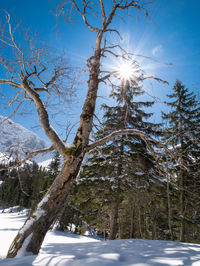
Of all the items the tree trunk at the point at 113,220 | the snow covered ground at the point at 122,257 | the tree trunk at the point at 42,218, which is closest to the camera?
the snow covered ground at the point at 122,257

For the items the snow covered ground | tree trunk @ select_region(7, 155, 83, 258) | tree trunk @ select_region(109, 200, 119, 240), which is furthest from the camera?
tree trunk @ select_region(109, 200, 119, 240)

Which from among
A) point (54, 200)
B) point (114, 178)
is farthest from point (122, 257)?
point (114, 178)

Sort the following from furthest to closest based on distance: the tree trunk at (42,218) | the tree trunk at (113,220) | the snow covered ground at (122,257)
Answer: the tree trunk at (113,220), the tree trunk at (42,218), the snow covered ground at (122,257)

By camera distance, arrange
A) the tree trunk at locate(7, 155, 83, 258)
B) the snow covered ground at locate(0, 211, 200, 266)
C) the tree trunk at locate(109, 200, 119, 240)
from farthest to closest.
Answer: the tree trunk at locate(109, 200, 119, 240)
the tree trunk at locate(7, 155, 83, 258)
the snow covered ground at locate(0, 211, 200, 266)

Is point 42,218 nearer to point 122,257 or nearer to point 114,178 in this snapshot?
point 122,257

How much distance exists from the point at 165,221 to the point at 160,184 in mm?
5392

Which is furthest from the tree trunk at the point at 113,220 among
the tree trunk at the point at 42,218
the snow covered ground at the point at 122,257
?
the tree trunk at the point at 42,218

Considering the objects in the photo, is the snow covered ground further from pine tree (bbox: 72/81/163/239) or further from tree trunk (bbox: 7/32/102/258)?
pine tree (bbox: 72/81/163/239)

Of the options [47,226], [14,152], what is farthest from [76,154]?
[14,152]

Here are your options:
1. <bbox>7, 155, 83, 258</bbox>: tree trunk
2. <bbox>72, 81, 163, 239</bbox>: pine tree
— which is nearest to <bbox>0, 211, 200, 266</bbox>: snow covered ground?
<bbox>7, 155, 83, 258</bbox>: tree trunk

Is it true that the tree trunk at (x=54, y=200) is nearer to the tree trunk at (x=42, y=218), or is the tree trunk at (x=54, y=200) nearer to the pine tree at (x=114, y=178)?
the tree trunk at (x=42, y=218)

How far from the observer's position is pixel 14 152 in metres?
3.23

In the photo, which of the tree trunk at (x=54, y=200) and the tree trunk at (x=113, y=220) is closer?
the tree trunk at (x=54, y=200)

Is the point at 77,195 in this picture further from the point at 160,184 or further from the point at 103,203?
the point at 160,184
